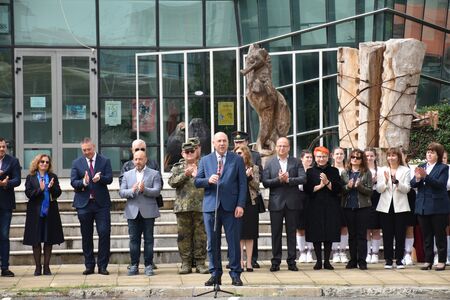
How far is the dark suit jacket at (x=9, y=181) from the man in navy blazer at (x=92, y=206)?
→ 0.82 metres

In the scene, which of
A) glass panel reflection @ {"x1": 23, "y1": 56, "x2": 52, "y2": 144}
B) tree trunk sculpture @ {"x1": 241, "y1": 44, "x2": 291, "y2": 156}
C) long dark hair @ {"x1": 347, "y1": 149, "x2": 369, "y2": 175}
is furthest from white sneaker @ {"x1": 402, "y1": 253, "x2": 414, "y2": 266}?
glass panel reflection @ {"x1": 23, "y1": 56, "x2": 52, "y2": 144}

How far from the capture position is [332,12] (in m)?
27.1

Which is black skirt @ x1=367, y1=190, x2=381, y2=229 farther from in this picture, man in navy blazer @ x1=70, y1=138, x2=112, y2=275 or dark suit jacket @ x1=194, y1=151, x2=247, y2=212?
man in navy blazer @ x1=70, y1=138, x2=112, y2=275

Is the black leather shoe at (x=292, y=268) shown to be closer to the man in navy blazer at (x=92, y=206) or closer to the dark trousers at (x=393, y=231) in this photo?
the dark trousers at (x=393, y=231)

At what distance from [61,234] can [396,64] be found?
6.34m

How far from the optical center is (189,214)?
16.6m

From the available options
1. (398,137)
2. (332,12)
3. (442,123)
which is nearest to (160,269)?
(398,137)

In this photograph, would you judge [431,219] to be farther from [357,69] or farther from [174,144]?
[174,144]

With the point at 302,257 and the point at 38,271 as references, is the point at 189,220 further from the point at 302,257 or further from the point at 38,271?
→ the point at 38,271

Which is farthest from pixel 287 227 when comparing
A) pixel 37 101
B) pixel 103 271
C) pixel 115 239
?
pixel 37 101

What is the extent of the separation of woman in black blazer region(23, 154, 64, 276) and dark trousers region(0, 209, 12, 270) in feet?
0.87

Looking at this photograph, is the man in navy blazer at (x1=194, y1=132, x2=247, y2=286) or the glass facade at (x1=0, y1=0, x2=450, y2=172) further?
the glass facade at (x1=0, y1=0, x2=450, y2=172)

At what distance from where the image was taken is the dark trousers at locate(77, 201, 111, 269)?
16.7 meters

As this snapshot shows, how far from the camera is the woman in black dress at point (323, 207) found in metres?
16.9
